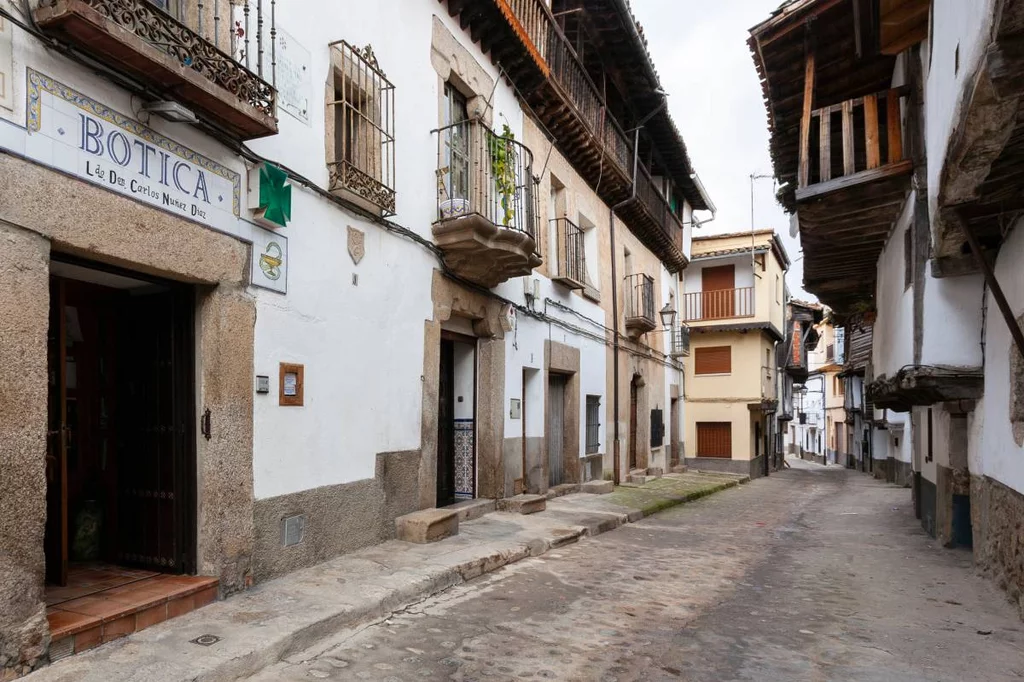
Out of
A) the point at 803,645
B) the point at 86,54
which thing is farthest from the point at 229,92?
the point at 803,645

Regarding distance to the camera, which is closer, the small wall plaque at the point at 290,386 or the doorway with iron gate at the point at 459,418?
the small wall plaque at the point at 290,386

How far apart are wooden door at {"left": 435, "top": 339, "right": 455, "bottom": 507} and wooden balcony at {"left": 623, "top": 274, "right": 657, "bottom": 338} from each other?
672 cm

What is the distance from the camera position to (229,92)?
14.7 feet

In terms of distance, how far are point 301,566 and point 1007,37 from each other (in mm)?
5450

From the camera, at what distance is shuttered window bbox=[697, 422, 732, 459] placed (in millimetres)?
23219

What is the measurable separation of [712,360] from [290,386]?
67.4 ft

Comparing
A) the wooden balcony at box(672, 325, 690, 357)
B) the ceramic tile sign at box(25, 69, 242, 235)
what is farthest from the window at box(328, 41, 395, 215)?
the wooden balcony at box(672, 325, 690, 357)

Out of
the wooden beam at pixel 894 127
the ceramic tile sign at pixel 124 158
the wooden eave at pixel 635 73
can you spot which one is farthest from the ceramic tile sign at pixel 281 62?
the wooden eave at pixel 635 73

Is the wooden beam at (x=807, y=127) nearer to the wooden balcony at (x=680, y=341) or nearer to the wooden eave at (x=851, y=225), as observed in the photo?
the wooden eave at (x=851, y=225)

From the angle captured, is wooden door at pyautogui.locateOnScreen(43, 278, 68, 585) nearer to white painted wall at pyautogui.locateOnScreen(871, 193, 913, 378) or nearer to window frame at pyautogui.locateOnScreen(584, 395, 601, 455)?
white painted wall at pyautogui.locateOnScreen(871, 193, 913, 378)

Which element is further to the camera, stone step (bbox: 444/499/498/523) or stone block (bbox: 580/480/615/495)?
stone block (bbox: 580/480/615/495)

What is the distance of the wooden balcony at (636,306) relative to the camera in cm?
1487

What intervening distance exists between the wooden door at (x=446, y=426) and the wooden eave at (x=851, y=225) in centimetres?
455

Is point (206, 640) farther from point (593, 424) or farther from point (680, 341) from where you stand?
point (680, 341)
